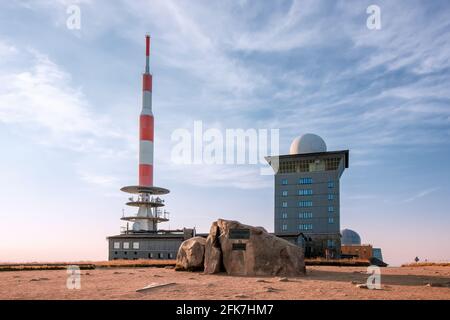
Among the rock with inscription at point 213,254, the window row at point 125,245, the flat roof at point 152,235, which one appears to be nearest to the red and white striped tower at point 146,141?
the flat roof at point 152,235

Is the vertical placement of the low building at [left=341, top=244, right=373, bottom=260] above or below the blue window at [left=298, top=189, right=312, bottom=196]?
below

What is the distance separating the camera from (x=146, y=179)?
2931 inches

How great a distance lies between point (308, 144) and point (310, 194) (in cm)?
1126

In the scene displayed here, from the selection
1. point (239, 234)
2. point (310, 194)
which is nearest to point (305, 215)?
point (310, 194)

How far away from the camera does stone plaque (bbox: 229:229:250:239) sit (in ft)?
88.2

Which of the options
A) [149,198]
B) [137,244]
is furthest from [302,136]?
[137,244]

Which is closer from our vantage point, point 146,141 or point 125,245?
point 125,245

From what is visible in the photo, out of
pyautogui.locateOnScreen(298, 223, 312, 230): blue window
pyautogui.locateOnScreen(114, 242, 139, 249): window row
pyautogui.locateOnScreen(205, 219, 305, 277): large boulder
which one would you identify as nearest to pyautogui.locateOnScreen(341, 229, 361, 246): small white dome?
pyautogui.locateOnScreen(298, 223, 312, 230): blue window

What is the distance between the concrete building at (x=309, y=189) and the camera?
84.5 metres

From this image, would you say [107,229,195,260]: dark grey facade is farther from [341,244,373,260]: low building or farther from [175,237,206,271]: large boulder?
[341,244,373,260]: low building

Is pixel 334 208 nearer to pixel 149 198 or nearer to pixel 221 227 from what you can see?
pixel 149 198

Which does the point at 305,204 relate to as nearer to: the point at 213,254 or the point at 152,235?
the point at 152,235
